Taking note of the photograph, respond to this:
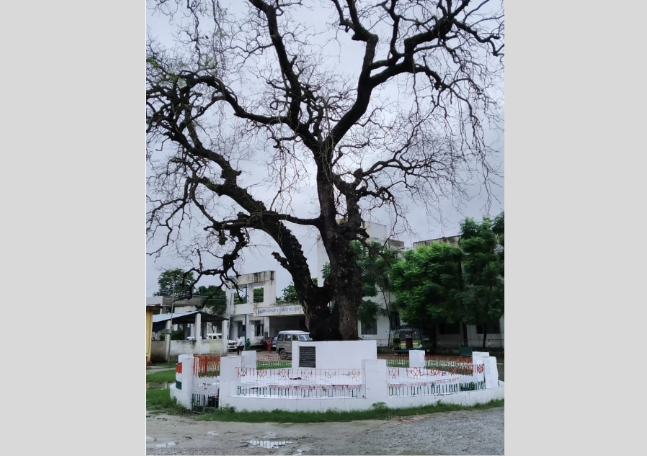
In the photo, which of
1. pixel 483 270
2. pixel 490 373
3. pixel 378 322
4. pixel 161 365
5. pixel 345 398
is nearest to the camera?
pixel 345 398

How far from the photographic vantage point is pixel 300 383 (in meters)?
10.1

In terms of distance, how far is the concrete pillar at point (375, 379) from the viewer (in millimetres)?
9164

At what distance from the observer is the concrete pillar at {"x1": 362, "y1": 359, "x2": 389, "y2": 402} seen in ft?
30.1

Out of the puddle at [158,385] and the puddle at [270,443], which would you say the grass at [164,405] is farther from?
the puddle at [270,443]

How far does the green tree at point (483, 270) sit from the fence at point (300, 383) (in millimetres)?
15896

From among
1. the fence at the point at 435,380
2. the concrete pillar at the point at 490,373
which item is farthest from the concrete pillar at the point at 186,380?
the concrete pillar at the point at 490,373

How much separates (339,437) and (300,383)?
9.28ft

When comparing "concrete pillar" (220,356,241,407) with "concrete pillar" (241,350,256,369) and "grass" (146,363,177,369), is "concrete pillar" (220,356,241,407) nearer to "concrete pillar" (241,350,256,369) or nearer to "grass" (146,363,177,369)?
"concrete pillar" (241,350,256,369)

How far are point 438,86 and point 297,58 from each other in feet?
9.20

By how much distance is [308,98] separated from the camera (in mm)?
10031

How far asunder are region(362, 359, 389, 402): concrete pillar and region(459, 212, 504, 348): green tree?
54.7ft

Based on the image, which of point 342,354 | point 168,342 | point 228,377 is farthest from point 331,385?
point 168,342

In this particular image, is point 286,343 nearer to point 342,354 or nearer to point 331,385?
point 342,354

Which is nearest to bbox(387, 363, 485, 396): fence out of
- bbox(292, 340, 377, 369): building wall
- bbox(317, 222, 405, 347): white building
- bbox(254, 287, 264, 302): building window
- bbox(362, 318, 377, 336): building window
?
bbox(292, 340, 377, 369): building wall
